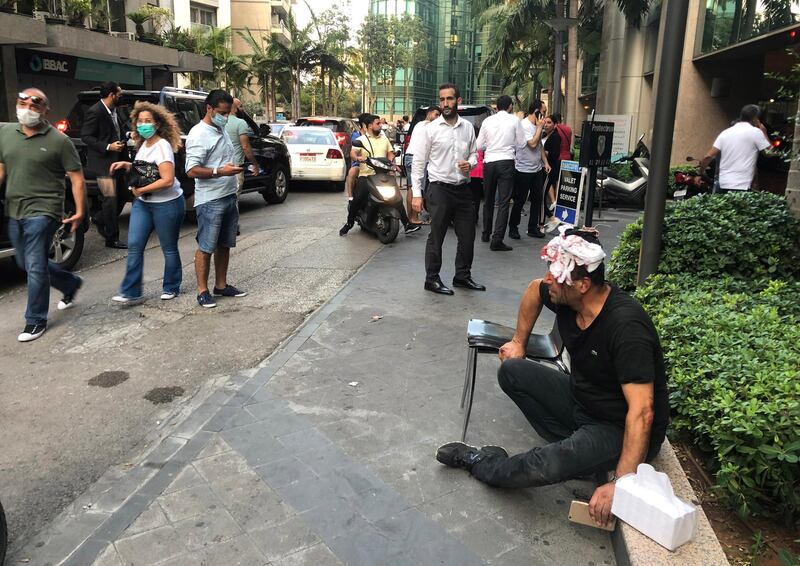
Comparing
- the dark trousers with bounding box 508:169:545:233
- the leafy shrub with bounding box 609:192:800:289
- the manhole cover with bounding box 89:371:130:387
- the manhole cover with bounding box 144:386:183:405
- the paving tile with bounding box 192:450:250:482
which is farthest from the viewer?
the dark trousers with bounding box 508:169:545:233

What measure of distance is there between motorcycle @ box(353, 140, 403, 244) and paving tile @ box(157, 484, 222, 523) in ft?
20.3

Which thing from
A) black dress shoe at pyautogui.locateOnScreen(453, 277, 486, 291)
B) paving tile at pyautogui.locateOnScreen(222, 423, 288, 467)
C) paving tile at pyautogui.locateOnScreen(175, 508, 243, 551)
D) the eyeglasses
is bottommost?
paving tile at pyautogui.locateOnScreen(175, 508, 243, 551)

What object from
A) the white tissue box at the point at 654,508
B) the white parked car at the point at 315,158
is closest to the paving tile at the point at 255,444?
the white tissue box at the point at 654,508

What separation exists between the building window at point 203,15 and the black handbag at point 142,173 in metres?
43.7

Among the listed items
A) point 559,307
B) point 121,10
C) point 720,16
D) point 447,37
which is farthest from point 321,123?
point 447,37

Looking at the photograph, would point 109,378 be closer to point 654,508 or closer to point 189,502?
point 189,502

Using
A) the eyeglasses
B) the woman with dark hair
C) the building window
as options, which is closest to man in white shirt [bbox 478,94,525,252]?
the woman with dark hair

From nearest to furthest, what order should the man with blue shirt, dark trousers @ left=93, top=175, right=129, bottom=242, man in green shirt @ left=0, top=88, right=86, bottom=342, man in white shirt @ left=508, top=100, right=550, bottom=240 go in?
man in green shirt @ left=0, top=88, right=86, bottom=342 → the man with blue shirt → dark trousers @ left=93, top=175, right=129, bottom=242 → man in white shirt @ left=508, top=100, right=550, bottom=240

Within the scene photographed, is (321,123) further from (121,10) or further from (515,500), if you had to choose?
(515,500)

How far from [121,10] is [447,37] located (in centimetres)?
6637

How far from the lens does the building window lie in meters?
45.6

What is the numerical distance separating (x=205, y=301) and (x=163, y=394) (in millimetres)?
1909

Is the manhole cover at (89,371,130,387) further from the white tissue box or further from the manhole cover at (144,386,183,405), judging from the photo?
the white tissue box

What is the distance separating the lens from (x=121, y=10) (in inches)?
1044
